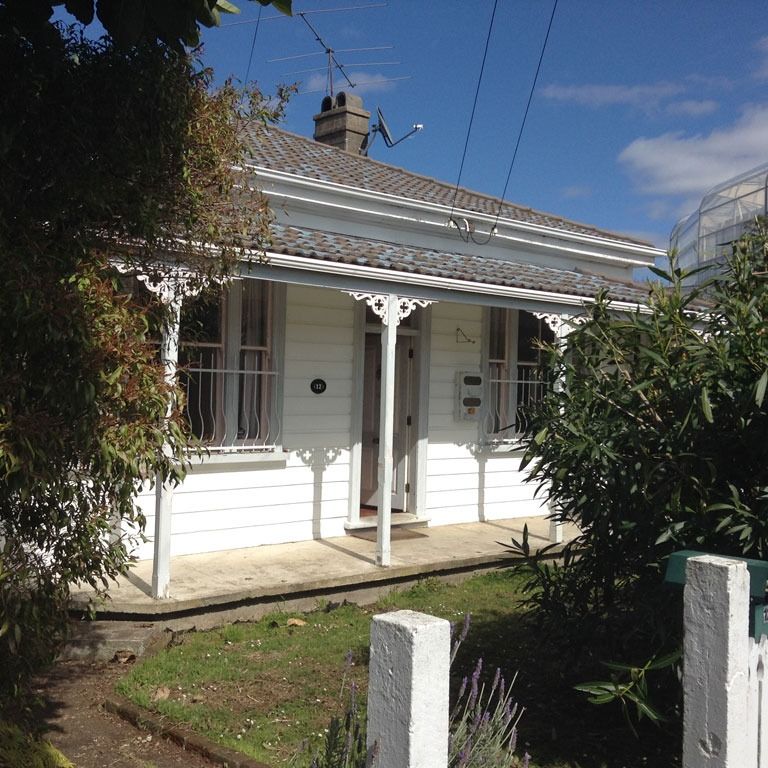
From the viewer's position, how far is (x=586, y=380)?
5078mm

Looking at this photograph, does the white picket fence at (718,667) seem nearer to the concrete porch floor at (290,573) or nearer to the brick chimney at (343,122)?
the concrete porch floor at (290,573)

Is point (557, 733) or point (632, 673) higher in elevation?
point (632, 673)

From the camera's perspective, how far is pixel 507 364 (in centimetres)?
1184

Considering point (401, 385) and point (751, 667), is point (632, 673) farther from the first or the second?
point (401, 385)

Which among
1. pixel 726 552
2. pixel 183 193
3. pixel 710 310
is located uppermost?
pixel 183 193

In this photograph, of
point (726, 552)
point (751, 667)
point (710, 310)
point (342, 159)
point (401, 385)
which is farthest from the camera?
point (342, 159)

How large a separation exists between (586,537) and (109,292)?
2.98 m

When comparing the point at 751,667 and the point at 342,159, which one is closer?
the point at 751,667

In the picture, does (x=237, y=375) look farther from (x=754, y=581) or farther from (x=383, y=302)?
(x=754, y=581)

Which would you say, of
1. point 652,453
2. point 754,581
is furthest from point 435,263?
point 754,581

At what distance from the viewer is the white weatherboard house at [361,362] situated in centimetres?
859

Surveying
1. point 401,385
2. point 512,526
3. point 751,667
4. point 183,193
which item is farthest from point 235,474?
point 751,667

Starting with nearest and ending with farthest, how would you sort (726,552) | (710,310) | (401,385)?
(726,552)
(710,310)
(401,385)

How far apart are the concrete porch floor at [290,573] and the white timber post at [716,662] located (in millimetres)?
4389
